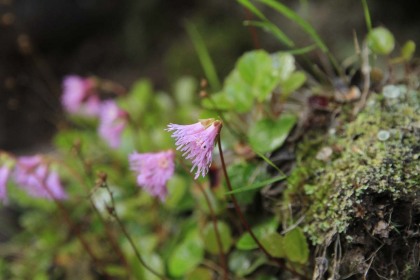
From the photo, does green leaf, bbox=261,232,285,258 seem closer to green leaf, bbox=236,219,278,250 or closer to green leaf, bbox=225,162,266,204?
green leaf, bbox=236,219,278,250

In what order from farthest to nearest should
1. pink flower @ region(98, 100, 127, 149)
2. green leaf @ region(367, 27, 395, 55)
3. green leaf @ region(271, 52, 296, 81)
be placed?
pink flower @ region(98, 100, 127, 149) → green leaf @ region(271, 52, 296, 81) → green leaf @ region(367, 27, 395, 55)

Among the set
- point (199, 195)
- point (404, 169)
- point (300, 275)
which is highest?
point (404, 169)

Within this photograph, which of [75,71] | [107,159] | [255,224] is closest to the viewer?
[255,224]

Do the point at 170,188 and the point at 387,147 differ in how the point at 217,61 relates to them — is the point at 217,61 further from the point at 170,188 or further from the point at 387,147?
the point at 387,147

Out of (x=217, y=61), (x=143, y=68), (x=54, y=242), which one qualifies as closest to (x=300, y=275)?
(x=54, y=242)

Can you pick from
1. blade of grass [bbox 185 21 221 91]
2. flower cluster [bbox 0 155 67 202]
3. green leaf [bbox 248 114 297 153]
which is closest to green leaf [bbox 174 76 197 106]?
blade of grass [bbox 185 21 221 91]

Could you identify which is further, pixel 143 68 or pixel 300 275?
pixel 143 68

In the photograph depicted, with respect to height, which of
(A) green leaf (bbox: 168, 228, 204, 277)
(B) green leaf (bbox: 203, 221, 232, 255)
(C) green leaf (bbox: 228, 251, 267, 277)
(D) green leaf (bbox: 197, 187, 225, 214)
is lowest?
(C) green leaf (bbox: 228, 251, 267, 277)
